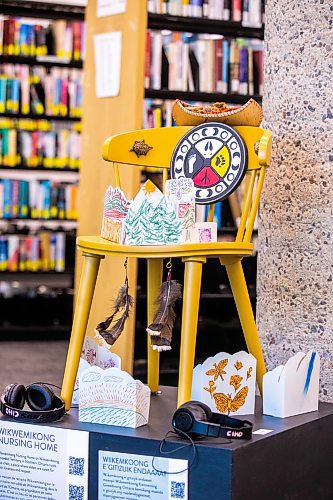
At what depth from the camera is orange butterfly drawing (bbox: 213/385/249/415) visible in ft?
8.24

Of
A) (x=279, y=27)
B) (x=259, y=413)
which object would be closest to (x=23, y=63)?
(x=279, y=27)

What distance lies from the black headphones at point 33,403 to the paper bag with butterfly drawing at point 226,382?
358 mm

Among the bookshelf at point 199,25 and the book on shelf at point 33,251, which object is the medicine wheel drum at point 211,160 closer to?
the bookshelf at point 199,25

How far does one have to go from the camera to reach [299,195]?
9.48 feet

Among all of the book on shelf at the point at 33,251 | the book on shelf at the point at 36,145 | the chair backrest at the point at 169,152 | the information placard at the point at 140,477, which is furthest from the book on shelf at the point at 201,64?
the information placard at the point at 140,477

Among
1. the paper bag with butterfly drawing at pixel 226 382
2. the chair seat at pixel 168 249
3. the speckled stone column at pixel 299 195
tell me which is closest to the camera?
the chair seat at pixel 168 249

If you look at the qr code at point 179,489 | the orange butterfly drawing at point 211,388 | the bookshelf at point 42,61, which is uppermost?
the bookshelf at point 42,61

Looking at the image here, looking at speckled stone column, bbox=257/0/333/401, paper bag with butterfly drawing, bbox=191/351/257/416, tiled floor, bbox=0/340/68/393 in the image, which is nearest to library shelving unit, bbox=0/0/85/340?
tiled floor, bbox=0/340/68/393

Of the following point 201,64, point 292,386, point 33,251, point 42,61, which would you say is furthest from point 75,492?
point 42,61

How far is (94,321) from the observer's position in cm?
453

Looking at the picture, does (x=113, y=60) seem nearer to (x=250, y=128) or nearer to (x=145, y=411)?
(x=250, y=128)

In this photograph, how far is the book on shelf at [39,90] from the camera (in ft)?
20.7

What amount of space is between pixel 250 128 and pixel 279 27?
490 millimetres

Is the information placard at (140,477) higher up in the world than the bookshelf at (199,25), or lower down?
lower down
